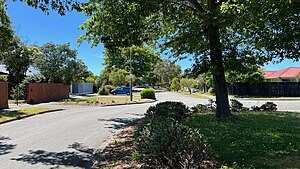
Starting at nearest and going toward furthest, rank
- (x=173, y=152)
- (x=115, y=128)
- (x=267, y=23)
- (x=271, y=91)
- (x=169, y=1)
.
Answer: (x=173, y=152) < (x=267, y=23) < (x=169, y=1) < (x=115, y=128) < (x=271, y=91)

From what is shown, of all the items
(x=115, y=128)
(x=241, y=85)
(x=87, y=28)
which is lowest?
(x=115, y=128)

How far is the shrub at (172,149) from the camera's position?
4.18 meters

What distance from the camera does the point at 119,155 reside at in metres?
6.07

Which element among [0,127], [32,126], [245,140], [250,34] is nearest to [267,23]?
[250,34]

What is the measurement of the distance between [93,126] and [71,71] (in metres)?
24.7

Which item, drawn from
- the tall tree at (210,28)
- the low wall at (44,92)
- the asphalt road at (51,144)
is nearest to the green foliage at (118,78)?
the low wall at (44,92)

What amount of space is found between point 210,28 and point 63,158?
7.53 meters

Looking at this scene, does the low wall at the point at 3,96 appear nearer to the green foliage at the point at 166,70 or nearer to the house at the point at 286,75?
the house at the point at 286,75

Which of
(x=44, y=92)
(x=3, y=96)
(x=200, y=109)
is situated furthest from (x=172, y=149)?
(x=44, y=92)

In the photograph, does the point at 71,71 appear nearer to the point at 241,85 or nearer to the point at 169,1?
the point at 241,85

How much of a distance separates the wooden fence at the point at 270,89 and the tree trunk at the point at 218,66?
25773mm

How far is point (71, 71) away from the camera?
33.8m

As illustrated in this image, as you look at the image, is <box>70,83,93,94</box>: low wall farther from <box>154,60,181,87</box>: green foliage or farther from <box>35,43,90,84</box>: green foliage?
<box>154,60,181,87</box>: green foliage

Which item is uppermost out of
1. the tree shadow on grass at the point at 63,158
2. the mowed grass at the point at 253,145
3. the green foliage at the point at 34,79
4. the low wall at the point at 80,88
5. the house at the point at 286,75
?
the house at the point at 286,75
